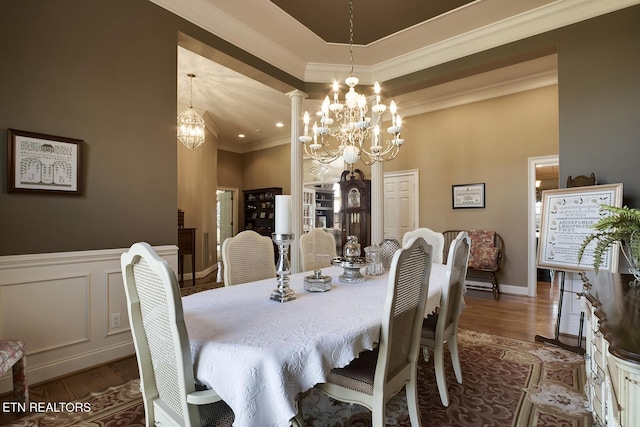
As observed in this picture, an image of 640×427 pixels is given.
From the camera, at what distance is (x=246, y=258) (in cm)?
229

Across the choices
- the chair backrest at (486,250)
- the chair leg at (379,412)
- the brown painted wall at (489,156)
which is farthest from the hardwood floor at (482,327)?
the chair leg at (379,412)

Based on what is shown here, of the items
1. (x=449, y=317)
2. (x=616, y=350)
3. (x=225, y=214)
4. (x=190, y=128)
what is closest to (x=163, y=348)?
(x=616, y=350)

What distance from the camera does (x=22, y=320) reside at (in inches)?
82.0

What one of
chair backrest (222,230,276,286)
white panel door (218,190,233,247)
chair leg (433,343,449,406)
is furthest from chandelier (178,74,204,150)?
chair leg (433,343,449,406)

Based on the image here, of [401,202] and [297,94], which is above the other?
[297,94]

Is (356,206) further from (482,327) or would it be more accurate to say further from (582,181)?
(582,181)

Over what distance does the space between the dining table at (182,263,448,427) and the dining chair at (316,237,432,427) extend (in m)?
0.09

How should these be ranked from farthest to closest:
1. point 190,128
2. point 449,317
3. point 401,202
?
point 401,202
point 190,128
point 449,317

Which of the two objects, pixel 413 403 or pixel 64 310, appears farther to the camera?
pixel 64 310

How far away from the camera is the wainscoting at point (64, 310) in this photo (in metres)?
2.05

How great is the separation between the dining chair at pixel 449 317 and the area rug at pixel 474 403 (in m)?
0.12

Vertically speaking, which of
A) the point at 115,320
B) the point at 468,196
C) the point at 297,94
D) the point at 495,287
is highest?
the point at 297,94

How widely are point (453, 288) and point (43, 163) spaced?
2.86 m

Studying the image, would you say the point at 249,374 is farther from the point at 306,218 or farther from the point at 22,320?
the point at 306,218
